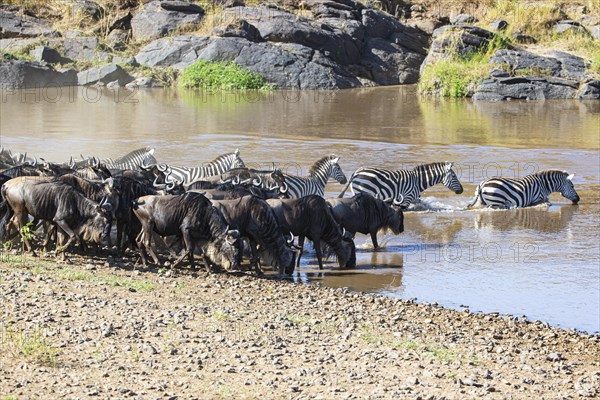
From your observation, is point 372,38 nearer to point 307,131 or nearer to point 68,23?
point 68,23

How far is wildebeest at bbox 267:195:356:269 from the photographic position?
12.0m

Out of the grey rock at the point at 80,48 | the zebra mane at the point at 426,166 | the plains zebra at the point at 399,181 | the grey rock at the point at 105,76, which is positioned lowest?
the plains zebra at the point at 399,181

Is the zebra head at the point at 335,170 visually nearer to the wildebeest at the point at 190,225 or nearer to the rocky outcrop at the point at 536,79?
the wildebeest at the point at 190,225

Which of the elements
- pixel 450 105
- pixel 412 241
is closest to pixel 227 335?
pixel 412 241

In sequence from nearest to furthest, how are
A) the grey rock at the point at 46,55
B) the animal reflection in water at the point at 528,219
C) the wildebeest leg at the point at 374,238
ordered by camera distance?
the wildebeest leg at the point at 374,238, the animal reflection in water at the point at 528,219, the grey rock at the point at 46,55

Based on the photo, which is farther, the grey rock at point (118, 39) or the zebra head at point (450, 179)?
the grey rock at point (118, 39)

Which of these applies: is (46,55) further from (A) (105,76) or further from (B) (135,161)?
(B) (135,161)

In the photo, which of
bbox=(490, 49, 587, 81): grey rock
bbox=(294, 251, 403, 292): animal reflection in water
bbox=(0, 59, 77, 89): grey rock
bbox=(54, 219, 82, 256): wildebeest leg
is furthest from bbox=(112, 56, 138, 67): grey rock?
bbox=(54, 219, 82, 256): wildebeest leg

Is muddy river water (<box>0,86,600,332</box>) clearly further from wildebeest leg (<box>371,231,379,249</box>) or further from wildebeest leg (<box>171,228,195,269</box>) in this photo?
wildebeest leg (<box>171,228,195,269</box>)

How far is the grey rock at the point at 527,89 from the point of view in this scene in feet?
108

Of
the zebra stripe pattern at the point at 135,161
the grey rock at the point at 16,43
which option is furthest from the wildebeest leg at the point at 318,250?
the grey rock at the point at 16,43

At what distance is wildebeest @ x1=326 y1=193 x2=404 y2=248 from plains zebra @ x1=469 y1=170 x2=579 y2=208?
378cm

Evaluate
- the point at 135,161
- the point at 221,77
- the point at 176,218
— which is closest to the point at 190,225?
the point at 176,218

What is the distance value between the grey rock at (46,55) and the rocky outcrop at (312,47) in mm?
2883
